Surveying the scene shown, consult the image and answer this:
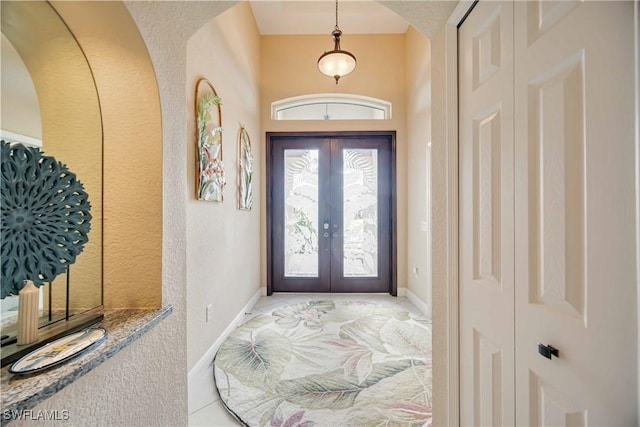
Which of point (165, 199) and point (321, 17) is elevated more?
point (321, 17)

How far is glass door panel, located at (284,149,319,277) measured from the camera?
412cm

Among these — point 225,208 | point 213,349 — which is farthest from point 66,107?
point 213,349

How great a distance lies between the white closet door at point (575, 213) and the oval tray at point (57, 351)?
1384mm

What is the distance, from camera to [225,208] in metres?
2.64

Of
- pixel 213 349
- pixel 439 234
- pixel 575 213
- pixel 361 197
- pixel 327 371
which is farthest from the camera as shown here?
pixel 361 197

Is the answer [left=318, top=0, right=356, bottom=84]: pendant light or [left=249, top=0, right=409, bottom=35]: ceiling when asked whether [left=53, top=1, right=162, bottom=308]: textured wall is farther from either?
[left=249, top=0, right=409, bottom=35]: ceiling

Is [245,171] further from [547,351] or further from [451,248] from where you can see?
[547,351]

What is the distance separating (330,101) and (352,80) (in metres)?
0.43

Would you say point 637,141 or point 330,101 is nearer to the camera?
point 637,141

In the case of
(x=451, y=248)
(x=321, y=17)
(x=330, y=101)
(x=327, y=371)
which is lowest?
(x=327, y=371)

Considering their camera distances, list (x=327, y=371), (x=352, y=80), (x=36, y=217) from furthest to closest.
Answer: (x=352, y=80)
(x=327, y=371)
(x=36, y=217)

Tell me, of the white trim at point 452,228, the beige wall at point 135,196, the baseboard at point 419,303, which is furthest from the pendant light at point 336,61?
the baseboard at point 419,303

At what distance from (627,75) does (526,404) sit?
3.08 feet

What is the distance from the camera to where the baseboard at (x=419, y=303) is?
326cm
